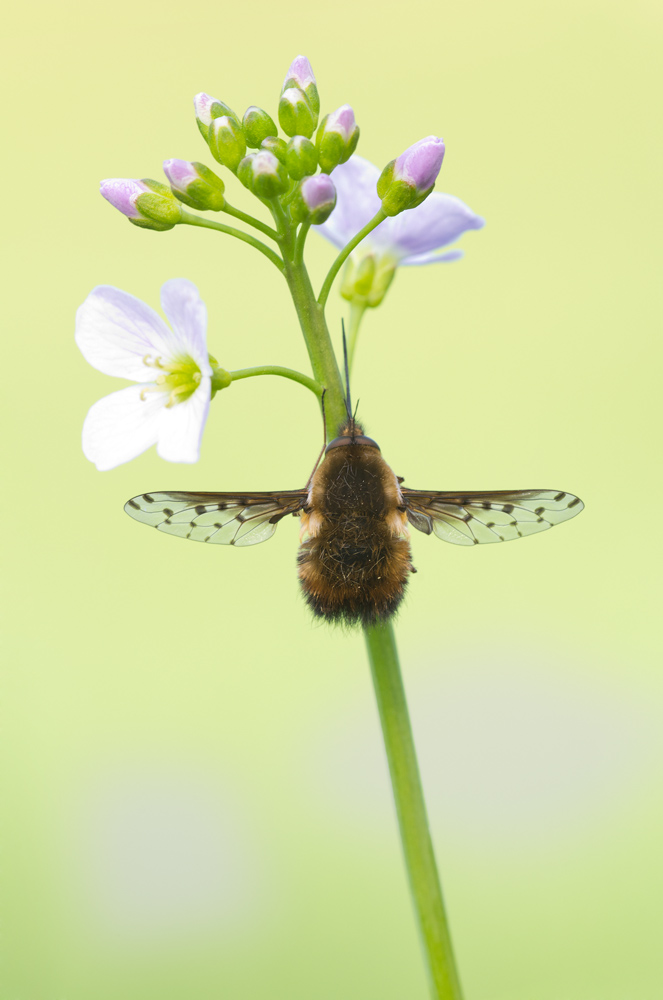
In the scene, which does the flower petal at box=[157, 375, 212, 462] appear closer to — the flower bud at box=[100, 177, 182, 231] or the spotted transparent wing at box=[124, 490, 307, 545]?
the spotted transparent wing at box=[124, 490, 307, 545]

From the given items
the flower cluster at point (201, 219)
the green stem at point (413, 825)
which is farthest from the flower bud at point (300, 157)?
the green stem at point (413, 825)

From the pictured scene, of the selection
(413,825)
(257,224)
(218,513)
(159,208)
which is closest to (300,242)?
(257,224)

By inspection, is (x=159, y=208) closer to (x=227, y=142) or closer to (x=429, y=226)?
(x=227, y=142)

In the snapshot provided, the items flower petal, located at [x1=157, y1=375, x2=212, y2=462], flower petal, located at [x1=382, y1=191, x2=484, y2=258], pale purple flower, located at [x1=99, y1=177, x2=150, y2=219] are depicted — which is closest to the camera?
flower petal, located at [x1=157, y1=375, x2=212, y2=462]

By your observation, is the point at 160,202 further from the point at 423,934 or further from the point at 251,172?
the point at 423,934

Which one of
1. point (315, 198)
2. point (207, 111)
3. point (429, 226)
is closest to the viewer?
point (315, 198)

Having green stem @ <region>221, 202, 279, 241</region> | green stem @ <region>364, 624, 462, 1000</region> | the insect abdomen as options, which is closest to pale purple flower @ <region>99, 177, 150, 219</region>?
green stem @ <region>221, 202, 279, 241</region>
